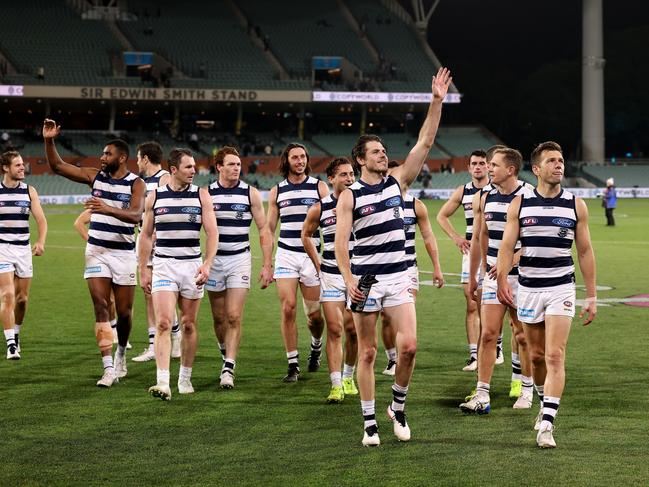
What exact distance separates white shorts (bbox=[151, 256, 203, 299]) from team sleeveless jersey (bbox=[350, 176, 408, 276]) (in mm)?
2294

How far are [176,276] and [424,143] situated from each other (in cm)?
280

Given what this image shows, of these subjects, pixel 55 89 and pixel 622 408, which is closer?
pixel 622 408

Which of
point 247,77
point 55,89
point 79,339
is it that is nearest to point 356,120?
point 247,77

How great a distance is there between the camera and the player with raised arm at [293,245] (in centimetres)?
1041

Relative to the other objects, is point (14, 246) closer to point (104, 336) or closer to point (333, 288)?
point (104, 336)

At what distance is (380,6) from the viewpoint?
260ft

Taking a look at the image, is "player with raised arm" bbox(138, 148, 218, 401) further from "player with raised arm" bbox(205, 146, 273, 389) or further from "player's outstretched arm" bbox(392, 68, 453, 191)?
"player's outstretched arm" bbox(392, 68, 453, 191)

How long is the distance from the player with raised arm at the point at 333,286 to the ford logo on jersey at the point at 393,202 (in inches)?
65.5

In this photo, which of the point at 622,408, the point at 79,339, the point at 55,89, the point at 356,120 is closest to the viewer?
the point at 622,408

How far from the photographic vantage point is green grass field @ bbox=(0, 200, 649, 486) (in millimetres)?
6996

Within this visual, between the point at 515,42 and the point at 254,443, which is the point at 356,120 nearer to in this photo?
the point at 515,42

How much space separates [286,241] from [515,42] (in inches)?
3866

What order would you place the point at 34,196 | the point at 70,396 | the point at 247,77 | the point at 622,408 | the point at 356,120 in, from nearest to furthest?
the point at 622,408, the point at 70,396, the point at 34,196, the point at 247,77, the point at 356,120

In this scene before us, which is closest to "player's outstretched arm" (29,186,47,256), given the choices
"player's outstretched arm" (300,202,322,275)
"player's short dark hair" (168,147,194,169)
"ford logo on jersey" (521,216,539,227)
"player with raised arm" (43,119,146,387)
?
"player with raised arm" (43,119,146,387)
